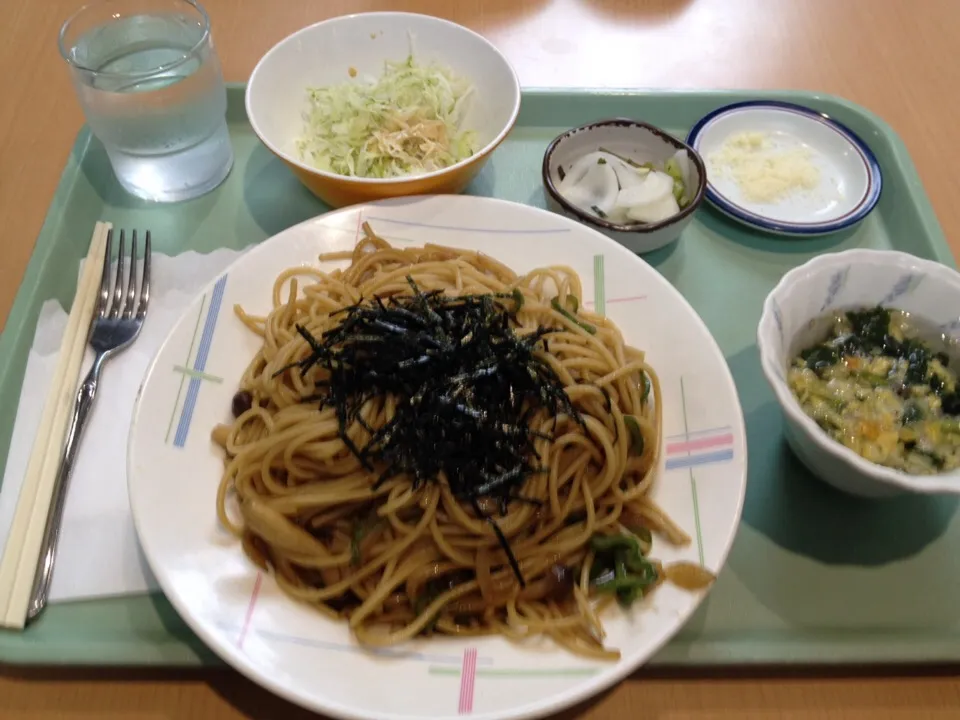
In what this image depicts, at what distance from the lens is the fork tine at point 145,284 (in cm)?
175

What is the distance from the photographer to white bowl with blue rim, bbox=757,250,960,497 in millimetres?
1408

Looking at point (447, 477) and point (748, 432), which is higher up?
point (447, 477)

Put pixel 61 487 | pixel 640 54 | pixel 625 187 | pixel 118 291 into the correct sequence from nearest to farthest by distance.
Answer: pixel 61 487 < pixel 118 291 < pixel 625 187 < pixel 640 54

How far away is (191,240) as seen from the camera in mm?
Result: 1993

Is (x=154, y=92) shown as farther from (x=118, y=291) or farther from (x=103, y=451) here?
(x=103, y=451)

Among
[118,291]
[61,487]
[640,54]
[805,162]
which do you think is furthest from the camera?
[640,54]

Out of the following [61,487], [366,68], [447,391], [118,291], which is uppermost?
[366,68]

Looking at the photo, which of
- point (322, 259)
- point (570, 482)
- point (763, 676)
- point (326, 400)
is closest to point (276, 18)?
point (322, 259)

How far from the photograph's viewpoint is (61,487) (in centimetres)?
145

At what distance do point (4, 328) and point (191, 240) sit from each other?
535 mm

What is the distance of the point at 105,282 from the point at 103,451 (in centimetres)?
53

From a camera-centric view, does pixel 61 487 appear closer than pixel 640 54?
Yes

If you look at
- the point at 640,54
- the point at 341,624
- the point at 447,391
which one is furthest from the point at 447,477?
the point at 640,54

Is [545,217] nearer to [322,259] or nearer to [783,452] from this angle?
[322,259]
